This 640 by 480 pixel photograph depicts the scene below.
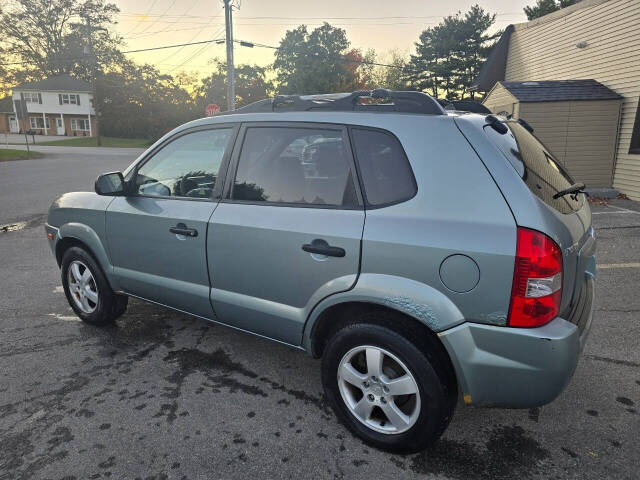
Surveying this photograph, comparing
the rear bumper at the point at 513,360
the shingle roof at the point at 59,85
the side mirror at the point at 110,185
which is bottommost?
the rear bumper at the point at 513,360

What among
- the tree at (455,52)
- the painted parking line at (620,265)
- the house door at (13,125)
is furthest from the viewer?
the house door at (13,125)

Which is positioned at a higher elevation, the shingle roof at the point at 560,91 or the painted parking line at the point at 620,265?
the shingle roof at the point at 560,91

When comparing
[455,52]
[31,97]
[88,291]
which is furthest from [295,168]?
[31,97]

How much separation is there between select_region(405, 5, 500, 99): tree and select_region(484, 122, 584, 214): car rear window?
40756mm

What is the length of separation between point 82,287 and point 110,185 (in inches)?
42.5

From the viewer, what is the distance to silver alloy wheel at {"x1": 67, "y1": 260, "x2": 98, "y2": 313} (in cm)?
388

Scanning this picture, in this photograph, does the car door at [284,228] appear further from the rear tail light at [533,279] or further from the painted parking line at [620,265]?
the painted parking line at [620,265]

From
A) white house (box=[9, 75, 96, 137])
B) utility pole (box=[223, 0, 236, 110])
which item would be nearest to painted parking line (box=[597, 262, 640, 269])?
utility pole (box=[223, 0, 236, 110])

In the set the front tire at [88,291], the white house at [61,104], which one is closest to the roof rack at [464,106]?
the front tire at [88,291]

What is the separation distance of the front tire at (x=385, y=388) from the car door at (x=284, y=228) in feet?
0.96

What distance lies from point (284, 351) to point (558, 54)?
14.0m

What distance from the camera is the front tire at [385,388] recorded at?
7.18 feet

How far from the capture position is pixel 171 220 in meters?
3.11

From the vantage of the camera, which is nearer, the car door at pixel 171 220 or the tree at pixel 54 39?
the car door at pixel 171 220
